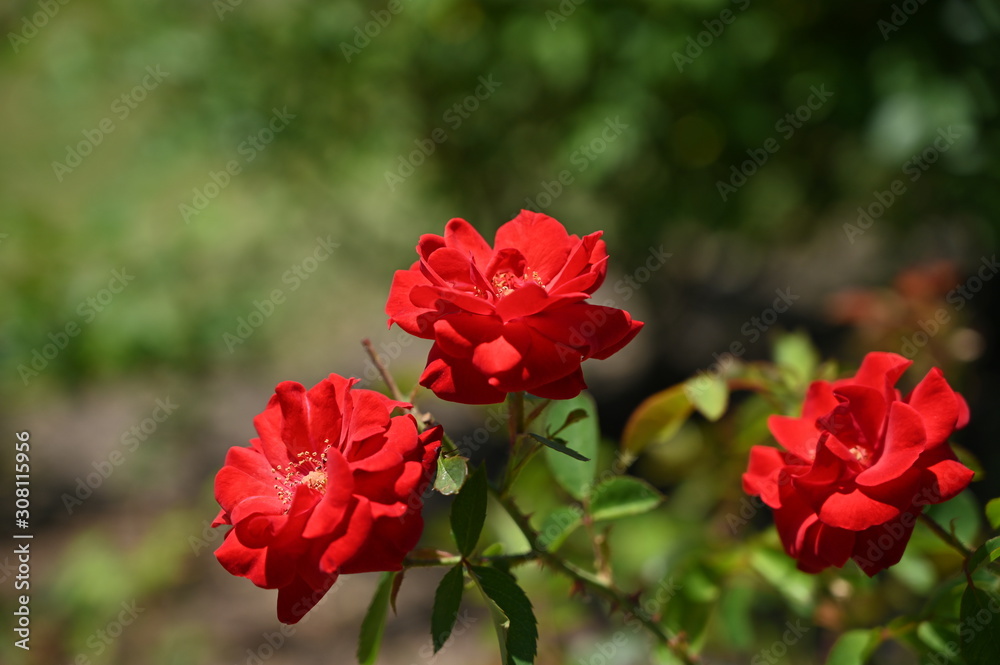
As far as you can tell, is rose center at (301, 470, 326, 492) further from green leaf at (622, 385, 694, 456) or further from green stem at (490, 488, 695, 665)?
green leaf at (622, 385, 694, 456)

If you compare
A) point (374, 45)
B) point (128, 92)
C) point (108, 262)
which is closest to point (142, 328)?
point (108, 262)

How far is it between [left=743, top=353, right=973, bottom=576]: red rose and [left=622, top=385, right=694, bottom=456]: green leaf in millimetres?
361

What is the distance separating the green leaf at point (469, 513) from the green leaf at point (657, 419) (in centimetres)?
41

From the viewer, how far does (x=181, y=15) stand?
2.44 m

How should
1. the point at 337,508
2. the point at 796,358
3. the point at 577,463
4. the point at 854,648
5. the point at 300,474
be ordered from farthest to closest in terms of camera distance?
the point at 796,358 → the point at 577,463 → the point at 854,648 → the point at 300,474 → the point at 337,508

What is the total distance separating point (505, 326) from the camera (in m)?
0.65

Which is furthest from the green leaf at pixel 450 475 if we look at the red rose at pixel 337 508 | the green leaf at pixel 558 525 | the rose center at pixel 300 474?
the green leaf at pixel 558 525

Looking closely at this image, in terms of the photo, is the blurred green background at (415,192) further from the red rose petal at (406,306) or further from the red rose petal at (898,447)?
the red rose petal at (898,447)

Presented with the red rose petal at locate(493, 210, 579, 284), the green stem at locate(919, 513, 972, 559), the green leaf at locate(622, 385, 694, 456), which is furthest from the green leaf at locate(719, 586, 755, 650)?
the red rose petal at locate(493, 210, 579, 284)

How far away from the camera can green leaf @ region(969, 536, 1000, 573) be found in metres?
0.60

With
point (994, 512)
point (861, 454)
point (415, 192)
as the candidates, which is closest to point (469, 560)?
point (861, 454)

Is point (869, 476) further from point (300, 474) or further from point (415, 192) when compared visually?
point (415, 192)

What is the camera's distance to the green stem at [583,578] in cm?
74

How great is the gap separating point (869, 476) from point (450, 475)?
0.36 metres
